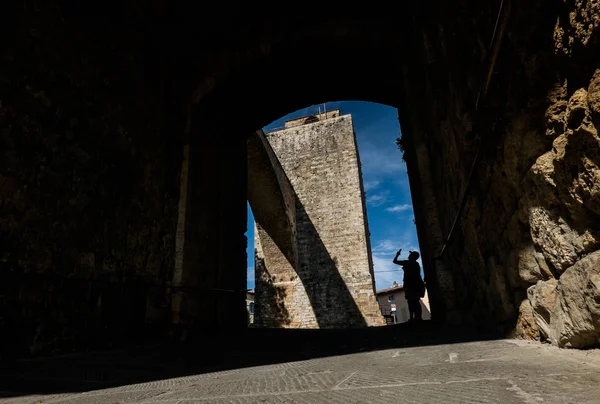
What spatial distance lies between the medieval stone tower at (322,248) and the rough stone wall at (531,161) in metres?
9.99

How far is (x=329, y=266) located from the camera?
13438 mm

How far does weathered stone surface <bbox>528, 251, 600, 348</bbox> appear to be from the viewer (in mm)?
1307

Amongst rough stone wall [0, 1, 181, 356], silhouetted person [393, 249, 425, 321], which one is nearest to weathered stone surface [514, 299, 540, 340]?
rough stone wall [0, 1, 181, 356]

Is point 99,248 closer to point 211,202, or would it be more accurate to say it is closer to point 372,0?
point 211,202

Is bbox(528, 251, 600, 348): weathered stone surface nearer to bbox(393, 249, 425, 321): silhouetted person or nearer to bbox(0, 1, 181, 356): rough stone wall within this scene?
bbox(0, 1, 181, 356): rough stone wall

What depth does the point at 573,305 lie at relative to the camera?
144 cm

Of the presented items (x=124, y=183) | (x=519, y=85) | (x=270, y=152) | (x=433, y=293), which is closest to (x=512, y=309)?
(x=519, y=85)

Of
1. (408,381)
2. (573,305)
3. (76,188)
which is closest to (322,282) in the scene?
(76,188)

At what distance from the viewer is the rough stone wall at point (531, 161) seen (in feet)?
4.31

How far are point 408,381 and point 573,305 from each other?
2.37 feet

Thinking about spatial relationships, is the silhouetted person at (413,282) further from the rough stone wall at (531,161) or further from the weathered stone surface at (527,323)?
the weathered stone surface at (527,323)

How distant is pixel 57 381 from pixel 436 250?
11.8ft

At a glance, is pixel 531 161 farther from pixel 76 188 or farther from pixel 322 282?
pixel 322 282

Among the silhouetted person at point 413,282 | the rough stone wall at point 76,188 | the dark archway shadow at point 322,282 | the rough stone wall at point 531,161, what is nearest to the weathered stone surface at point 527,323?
the rough stone wall at point 531,161
